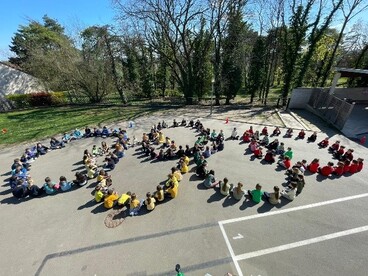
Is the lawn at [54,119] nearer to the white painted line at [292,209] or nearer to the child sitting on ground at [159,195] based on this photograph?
the child sitting on ground at [159,195]

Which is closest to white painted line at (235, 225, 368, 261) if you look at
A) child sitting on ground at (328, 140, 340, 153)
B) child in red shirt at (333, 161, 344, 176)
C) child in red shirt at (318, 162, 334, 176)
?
child in red shirt at (318, 162, 334, 176)

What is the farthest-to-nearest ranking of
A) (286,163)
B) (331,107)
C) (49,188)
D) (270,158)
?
1. (331,107)
2. (270,158)
3. (286,163)
4. (49,188)

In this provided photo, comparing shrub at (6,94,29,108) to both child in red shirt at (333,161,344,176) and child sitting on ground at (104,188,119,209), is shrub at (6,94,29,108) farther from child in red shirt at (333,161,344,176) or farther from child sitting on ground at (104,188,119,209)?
child in red shirt at (333,161,344,176)

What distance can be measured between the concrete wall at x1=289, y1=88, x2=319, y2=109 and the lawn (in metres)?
13.3

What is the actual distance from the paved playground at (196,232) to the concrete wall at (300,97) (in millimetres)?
11645

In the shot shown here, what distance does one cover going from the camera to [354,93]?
2161cm

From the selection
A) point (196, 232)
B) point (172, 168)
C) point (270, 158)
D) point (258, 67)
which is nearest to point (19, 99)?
point (172, 168)

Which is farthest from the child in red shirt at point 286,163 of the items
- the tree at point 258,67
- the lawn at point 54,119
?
the tree at point 258,67

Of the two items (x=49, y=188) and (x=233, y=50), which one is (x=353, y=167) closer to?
(x=49, y=188)

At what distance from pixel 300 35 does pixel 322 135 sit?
1247 cm

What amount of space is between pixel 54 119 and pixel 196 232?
726 inches

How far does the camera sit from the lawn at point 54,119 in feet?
54.0

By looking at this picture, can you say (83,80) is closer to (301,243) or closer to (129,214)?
(129,214)

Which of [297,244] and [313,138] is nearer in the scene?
[297,244]
